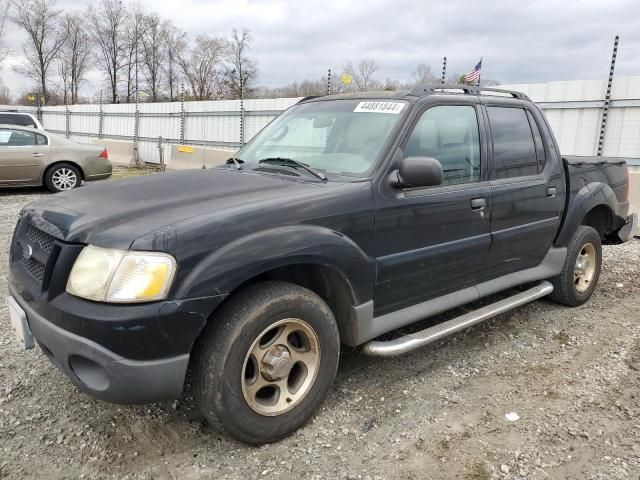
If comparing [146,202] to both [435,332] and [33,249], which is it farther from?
[435,332]

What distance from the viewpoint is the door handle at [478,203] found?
3518 millimetres

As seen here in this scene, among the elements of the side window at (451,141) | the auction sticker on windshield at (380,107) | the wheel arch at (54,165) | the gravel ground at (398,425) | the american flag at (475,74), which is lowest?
the gravel ground at (398,425)

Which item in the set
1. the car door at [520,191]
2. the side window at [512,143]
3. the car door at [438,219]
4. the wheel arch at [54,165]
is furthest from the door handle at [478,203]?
the wheel arch at [54,165]

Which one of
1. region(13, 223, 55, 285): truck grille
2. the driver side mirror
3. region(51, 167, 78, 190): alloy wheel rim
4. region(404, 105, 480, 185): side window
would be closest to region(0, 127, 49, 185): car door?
region(51, 167, 78, 190): alloy wheel rim

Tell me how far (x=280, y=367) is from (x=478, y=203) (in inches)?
72.1

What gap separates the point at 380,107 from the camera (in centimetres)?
341

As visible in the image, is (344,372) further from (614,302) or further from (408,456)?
(614,302)

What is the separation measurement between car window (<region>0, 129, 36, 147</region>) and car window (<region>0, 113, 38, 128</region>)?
12.3ft

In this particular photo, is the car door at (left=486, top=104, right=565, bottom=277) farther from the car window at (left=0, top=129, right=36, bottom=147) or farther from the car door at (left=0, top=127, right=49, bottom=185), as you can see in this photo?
the car window at (left=0, top=129, right=36, bottom=147)

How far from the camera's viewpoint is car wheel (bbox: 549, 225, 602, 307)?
4.63 metres

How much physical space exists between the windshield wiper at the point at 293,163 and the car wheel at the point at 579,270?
8.94ft

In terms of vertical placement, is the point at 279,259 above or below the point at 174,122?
below

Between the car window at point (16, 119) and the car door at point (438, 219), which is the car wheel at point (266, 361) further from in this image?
the car window at point (16, 119)

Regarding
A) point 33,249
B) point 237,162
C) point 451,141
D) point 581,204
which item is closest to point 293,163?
point 237,162
